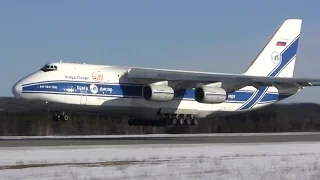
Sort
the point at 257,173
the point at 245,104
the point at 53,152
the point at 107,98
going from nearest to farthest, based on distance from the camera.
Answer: the point at 257,173 → the point at 53,152 → the point at 107,98 → the point at 245,104

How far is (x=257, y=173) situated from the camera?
14.0m

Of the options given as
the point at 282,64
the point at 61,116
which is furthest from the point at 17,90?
the point at 282,64

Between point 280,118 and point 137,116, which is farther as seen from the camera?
point 280,118

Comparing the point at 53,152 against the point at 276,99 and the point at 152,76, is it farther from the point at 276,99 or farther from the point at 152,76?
the point at 276,99

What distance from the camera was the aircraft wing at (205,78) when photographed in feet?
123

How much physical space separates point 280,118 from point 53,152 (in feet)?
105

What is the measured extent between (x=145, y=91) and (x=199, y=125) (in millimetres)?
12688

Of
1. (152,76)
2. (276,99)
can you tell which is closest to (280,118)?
(276,99)

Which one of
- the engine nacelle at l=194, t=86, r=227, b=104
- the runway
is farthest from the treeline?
the engine nacelle at l=194, t=86, r=227, b=104

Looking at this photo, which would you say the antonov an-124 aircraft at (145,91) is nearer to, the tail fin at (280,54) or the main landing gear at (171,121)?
the main landing gear at (171,121)

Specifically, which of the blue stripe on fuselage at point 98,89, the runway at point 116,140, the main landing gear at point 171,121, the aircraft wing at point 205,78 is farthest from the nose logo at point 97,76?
the main landing gear at point 171,121

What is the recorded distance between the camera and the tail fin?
4538cm

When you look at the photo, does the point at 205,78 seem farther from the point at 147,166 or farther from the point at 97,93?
the point at 147,166

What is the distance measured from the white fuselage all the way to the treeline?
636 centimetres
